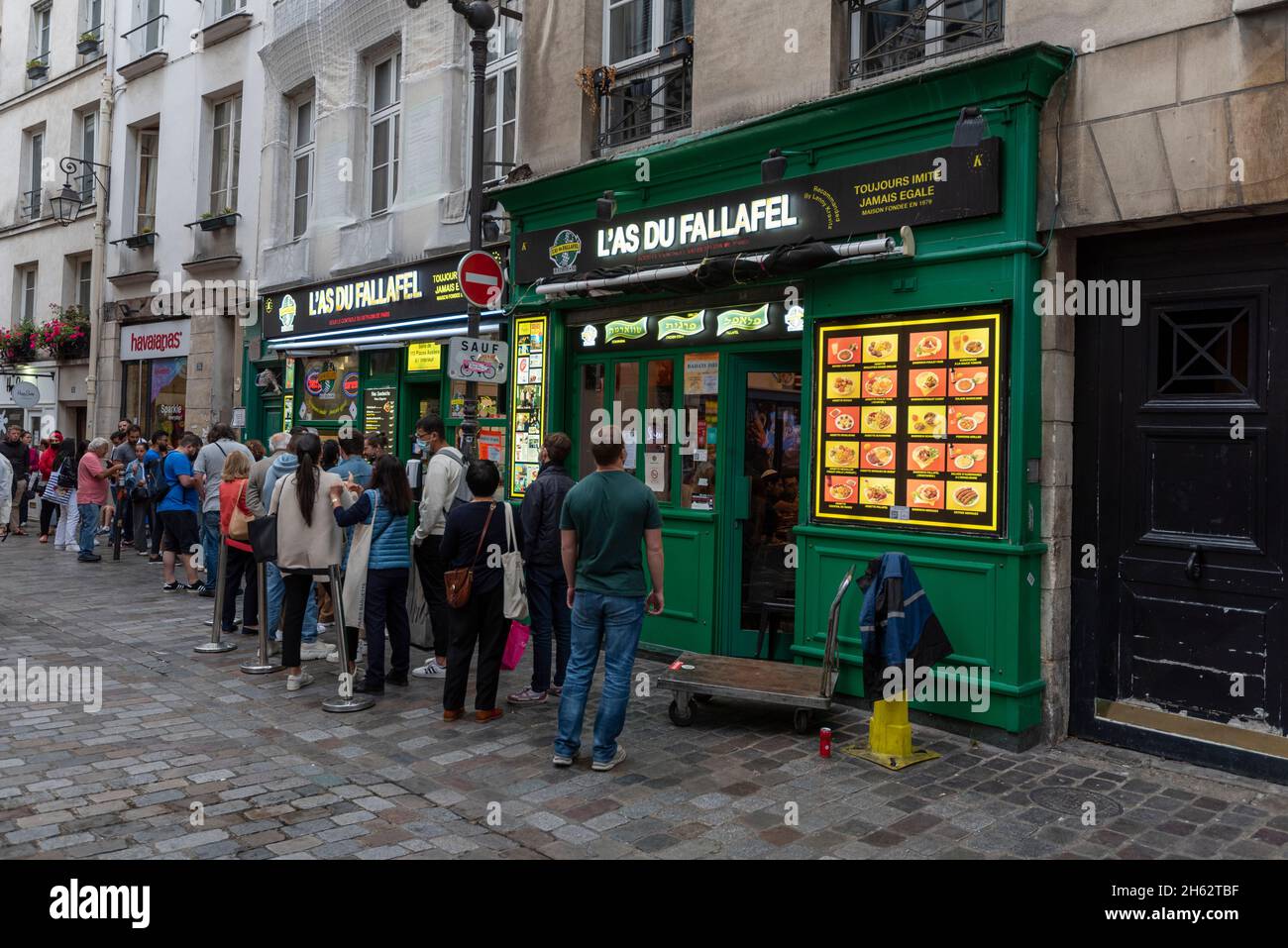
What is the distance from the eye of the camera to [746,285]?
790 centimetres

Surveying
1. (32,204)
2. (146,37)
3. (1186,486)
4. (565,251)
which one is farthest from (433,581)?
(32,204)

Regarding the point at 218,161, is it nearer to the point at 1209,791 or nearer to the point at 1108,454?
the point at 1108,454

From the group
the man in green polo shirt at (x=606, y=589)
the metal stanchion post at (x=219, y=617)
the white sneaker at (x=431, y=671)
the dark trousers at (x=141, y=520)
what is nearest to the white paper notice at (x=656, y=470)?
the white sneaker at (x=431, y=671)

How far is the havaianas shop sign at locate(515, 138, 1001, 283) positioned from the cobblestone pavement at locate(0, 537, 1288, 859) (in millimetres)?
3289

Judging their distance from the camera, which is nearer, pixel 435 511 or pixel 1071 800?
pixel 1071 800

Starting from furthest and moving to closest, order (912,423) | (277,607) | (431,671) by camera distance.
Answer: (277,607)
(431,671)
(912,423)

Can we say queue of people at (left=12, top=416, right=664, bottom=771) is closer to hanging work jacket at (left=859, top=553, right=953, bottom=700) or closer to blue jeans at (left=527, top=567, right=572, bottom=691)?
blue jeans at (left=527, top=567, right=572, bottom=691)

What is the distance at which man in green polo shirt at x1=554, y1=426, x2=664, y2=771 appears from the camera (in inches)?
221

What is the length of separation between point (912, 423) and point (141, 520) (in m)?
12.3

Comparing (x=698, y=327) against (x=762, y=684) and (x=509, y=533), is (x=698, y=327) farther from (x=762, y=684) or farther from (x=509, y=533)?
(x=762, y=684)

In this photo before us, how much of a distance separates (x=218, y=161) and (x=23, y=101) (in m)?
8.48

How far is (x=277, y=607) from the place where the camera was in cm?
848

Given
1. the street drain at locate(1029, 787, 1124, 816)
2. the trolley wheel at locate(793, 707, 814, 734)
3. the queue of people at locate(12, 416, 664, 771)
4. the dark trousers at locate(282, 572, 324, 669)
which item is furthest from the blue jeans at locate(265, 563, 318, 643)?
the street drain at locate(1029, 787, 1124, 816)

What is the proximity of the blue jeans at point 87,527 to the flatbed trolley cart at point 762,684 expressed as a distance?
1025 cm
